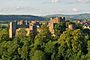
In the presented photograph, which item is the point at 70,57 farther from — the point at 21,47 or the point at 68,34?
the point at 21,47

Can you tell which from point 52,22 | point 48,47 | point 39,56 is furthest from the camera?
point 52,22

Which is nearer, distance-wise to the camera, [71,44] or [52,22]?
[71,44]

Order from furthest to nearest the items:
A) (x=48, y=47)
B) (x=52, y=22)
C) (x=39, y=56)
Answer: (x=52, y=22) < (x=48, y=47) < (x=39, y=56)

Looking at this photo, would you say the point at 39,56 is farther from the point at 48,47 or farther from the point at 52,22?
the point at 52,22

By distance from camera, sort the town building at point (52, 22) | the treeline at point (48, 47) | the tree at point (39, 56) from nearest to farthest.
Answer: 1. the tree at point (39, 56)
2. the treeline at point (48, 47)
3. the town building at point (52, 22)

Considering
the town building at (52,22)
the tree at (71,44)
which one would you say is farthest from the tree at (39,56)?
the town building at (52,22)

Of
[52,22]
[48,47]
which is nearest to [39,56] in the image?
[48,47]

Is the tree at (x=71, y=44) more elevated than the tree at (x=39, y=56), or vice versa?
the tree at (x=71, y=44)

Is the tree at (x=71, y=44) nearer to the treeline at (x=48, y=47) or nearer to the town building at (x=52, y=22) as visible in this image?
the treeline at (x=48, y=47)
